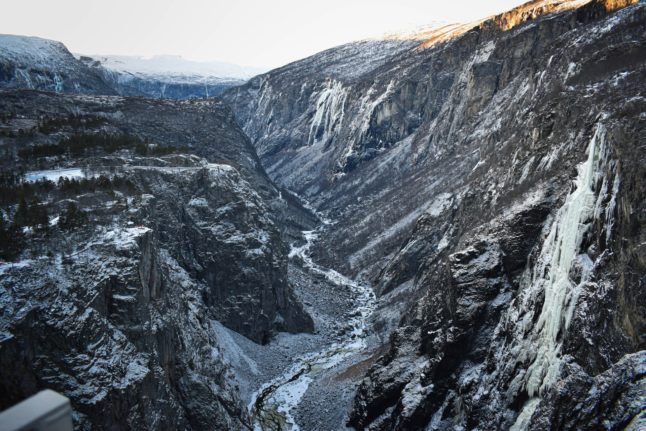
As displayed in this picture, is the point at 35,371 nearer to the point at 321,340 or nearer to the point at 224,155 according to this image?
the point at 321,340

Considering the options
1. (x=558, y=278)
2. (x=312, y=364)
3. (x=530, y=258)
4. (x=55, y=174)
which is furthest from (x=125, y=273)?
(x=312, y=364)

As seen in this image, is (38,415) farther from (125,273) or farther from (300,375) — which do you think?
(300,375)

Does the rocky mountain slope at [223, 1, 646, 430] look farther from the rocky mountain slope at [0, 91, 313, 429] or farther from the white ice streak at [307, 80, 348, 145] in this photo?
the white ice streak at [307, 80, 348, 145]

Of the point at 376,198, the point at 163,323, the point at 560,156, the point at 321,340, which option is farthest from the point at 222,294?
the point at 376,198

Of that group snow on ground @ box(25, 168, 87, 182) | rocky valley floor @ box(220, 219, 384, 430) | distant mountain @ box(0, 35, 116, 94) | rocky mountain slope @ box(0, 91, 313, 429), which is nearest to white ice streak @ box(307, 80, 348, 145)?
distant mountain @ box(0, 35, 116, 94)

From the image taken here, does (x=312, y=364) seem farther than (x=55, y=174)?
Yes
